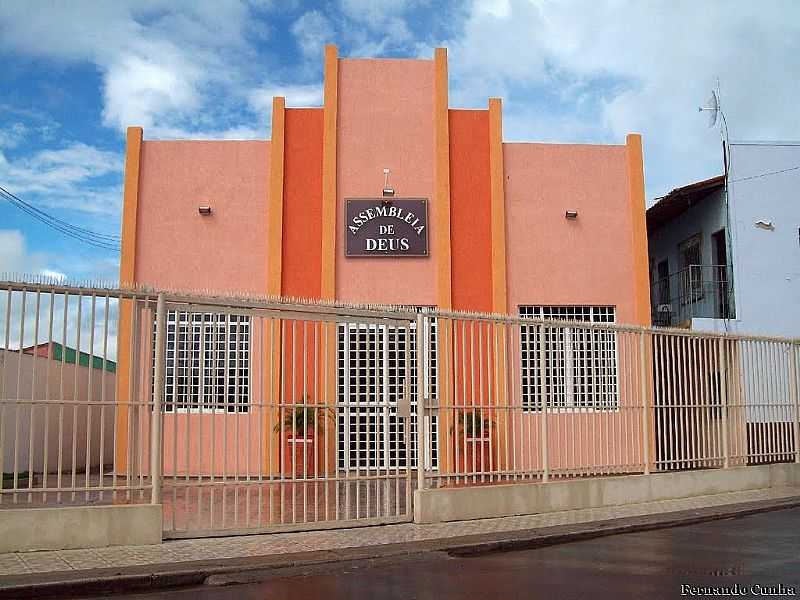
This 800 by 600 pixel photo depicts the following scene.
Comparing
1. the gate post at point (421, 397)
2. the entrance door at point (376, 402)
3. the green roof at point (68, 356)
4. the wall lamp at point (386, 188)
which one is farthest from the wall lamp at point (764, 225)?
the green roof at point (68, 356)

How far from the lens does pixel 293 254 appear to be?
17328 mm

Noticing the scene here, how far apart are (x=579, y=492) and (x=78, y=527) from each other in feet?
21.0

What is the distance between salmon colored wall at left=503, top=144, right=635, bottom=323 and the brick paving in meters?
6.41

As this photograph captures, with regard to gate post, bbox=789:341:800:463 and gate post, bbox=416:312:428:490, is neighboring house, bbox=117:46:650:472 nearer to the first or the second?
gate post, bbox=789:341:800:463

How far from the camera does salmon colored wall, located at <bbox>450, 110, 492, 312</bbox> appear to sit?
17531mm

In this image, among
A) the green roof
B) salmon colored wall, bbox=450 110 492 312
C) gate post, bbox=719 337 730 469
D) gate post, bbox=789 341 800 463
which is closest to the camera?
the green roof

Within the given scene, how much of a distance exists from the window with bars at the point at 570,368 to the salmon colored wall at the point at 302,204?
253 inches

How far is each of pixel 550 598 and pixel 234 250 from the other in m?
11.8

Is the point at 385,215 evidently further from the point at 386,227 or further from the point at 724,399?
the point at 724,399

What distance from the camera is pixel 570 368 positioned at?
39.2 feet

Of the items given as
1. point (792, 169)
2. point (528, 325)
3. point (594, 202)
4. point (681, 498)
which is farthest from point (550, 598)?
point (792, 169)

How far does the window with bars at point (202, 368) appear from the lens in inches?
371

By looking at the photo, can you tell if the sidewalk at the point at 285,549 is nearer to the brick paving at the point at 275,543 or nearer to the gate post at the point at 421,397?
the brick paving at the point at 275,543

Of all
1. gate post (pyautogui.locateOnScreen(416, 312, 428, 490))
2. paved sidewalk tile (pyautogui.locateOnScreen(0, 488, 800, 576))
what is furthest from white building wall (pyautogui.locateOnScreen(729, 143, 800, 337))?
gate post (pyautogui.locateOnScreen(416, 312, 428, 490))
